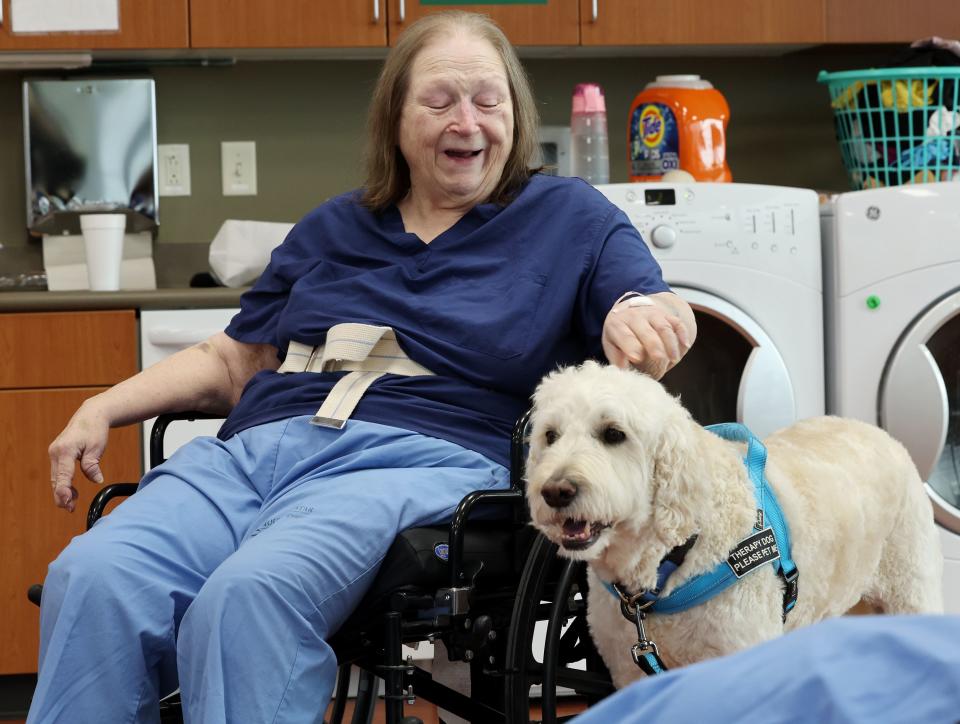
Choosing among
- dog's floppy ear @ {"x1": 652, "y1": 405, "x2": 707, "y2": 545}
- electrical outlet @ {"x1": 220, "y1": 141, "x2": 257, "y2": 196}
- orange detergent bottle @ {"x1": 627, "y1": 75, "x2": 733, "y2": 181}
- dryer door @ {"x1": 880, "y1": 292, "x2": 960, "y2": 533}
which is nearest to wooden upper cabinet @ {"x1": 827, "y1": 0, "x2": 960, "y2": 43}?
orange detergent bottle @ {"x1": 627, "y1": 75, "x2": 733, "y2": 181}

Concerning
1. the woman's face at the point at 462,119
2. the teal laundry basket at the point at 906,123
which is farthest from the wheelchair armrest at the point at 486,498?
the teal laundry basket at the point at 906,123

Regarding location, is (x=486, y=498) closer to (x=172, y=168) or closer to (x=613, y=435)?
(x=613, y=435)

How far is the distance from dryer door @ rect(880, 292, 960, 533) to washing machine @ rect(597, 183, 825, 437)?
0.53 ft

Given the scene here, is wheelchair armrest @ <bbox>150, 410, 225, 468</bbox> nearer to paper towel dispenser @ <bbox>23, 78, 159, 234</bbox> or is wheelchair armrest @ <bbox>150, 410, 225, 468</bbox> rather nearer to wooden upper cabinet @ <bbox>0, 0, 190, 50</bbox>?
wooden upper cabinet @ <bbox>0, 0, 190, 50</bbox>

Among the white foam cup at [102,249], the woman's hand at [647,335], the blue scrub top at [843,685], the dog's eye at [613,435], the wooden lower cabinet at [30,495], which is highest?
the white foam cup at [102,249]

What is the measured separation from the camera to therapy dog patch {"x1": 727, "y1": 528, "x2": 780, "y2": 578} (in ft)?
4.58

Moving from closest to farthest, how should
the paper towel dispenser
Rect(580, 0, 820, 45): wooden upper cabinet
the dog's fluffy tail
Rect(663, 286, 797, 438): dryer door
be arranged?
the dog's fluffy tail < Rect(663, 286, 797, 438): dryer door < Rect(580, 0, 820, 45): wooden upper cabinet < the paper towel dispenser

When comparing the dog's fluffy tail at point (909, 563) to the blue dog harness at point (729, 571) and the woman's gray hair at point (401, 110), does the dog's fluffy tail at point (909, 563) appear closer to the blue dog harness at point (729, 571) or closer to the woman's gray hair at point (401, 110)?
the blue dog harness at point (729, 571)

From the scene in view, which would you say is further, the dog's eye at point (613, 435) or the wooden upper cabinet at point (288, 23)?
the wooden upper cabinet at point (288, 23)

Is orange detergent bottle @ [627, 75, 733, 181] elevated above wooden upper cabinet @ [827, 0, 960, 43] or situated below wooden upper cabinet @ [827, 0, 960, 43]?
below

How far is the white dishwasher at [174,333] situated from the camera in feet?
9.63

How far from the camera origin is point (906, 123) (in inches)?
122

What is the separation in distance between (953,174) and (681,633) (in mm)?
2066

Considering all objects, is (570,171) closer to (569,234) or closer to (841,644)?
(569,234)
